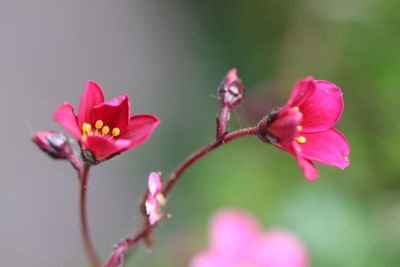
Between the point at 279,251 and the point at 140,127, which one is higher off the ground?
the point at 140,127

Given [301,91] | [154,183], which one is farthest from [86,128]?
[301,91]

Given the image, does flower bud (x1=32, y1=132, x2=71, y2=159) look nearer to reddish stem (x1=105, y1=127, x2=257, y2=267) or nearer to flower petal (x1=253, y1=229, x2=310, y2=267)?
reddish stem (x1=105, y1=127, x2=257, y2=267)

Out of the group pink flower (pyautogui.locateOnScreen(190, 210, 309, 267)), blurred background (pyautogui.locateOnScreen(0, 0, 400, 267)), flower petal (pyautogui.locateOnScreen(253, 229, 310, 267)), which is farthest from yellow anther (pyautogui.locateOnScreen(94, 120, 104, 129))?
blurred background (pyautogui.locateOnScreen(0, 0, 400, 267))

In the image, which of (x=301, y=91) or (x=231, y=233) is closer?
(x=301, y=91)

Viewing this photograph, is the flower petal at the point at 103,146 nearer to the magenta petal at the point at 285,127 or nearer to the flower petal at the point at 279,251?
the magenta petal at the point at 285,127

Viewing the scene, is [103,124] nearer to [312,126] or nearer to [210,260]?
[312,126]

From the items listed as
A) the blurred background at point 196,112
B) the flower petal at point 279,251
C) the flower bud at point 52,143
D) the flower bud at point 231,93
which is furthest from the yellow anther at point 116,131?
the blurred background at point 196,112
